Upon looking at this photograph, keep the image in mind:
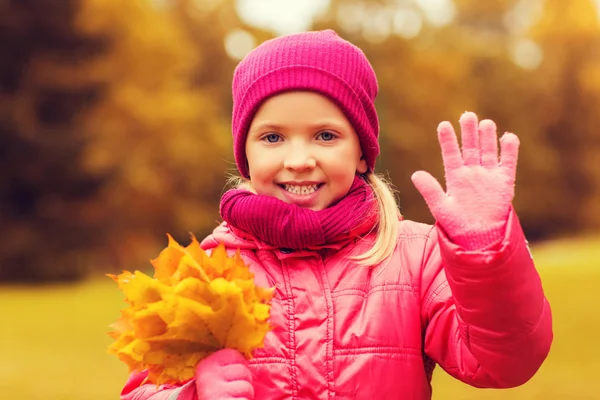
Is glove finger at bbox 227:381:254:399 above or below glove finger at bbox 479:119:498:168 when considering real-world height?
below

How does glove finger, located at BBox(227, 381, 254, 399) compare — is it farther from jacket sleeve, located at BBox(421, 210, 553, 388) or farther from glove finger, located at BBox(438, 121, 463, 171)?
glove finger, located at BBox(438, 121, 463, 171)

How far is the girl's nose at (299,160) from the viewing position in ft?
8.09

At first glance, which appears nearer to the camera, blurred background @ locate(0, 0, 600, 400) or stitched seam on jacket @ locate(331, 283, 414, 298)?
stitched seam on jacket @ locate(331, 283, 414, 298)

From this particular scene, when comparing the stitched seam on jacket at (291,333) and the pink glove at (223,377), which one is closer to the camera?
the pink glove at (223,377)

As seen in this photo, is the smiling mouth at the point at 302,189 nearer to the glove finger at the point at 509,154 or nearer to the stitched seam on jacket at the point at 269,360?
the stitched seam on jacket at the point at 269,360

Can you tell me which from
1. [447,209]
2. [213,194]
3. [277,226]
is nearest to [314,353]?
[277,226]

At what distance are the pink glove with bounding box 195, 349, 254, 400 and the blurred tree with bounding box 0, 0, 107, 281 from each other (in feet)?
54.9

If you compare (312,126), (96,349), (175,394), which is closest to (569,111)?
(96,349)

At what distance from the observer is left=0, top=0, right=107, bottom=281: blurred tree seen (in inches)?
722

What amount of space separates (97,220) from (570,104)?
19.9 m

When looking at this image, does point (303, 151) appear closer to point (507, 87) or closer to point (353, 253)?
point (353, 253)

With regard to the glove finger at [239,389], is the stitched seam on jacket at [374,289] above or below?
above

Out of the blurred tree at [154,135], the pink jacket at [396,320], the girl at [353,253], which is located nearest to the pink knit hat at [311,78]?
the girl at [353,253]

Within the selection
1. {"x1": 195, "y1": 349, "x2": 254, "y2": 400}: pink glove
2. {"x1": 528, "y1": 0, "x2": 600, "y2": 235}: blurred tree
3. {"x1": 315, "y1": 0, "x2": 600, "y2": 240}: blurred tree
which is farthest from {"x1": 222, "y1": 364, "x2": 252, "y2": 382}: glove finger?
{"x1": 528, "y1": 0, "x2": 600, "y2": 235}: blurred tree
